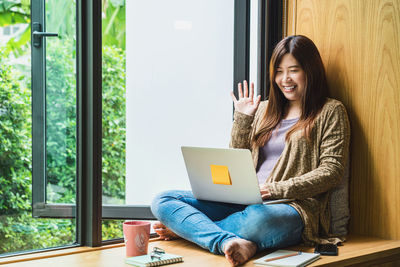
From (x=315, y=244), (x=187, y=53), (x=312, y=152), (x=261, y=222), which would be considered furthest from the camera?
(x=187, y=53)

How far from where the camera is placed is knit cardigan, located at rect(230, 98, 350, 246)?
1.77 metres

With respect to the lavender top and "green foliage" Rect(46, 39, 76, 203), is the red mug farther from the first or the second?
the lavender top

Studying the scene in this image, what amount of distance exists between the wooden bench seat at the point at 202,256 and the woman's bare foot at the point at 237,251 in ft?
0.09

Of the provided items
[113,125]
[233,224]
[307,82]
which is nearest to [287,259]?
[233,224]

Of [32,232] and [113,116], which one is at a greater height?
[113,116]

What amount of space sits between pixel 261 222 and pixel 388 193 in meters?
0.64

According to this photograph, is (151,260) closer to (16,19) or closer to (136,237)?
(136,237)

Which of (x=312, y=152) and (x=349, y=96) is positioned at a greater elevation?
(x=349, y=96)

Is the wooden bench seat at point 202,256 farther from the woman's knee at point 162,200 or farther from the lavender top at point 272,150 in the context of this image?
the lavender top at point 272,150

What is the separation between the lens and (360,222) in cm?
204

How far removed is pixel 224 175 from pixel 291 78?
56 centimetres

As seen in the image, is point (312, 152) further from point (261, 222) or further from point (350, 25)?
point (350, 25)

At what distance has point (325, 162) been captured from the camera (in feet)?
6.06

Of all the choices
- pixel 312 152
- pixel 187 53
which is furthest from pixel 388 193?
pixel 187 53
